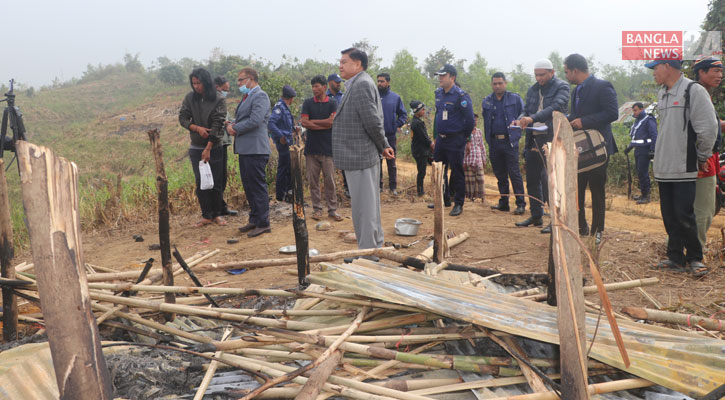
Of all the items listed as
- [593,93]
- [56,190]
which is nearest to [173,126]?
[593,93]

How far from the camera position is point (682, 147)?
3850mm

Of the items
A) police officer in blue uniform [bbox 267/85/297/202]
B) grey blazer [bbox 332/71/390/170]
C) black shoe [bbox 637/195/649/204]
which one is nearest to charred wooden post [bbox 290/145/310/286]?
grey blazer [bbox 332/71/390/170]

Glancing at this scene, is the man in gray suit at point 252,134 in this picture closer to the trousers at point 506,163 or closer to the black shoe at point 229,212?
the black shoe at point 229,212

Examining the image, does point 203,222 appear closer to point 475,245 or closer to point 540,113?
point 475,245

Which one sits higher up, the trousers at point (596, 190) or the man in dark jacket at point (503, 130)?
the man in dark jacket at point (503, 130)

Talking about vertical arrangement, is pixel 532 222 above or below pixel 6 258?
below

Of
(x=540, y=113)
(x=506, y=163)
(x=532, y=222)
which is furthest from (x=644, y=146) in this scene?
(x=540, y=113)

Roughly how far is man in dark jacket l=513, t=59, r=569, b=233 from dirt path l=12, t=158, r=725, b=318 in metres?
0.74

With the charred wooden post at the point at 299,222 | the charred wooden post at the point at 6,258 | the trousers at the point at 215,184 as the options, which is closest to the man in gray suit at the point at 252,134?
the trousers at the point at 215,184

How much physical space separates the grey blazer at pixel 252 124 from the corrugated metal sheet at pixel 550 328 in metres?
3.76

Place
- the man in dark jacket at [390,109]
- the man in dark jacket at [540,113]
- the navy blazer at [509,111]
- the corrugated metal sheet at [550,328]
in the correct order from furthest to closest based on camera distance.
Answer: the man in dark jacket at [390,109]
the navy blazer at [509,111]
the man in dark jacket at [540,113]
the corrugated metal sheet at [550,328]

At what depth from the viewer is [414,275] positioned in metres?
2.47

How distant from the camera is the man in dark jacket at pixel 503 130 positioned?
21.2ft

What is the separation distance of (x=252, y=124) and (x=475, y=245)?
9.76 ft
